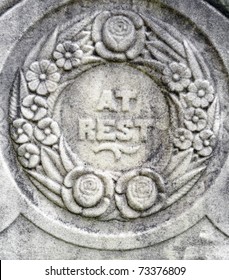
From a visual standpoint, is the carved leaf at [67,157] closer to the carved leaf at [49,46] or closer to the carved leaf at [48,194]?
the carved leaf at [48,194]

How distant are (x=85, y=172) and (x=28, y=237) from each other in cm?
33

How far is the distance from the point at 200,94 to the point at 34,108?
0.63m

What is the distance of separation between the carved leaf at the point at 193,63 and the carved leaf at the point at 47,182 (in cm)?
67

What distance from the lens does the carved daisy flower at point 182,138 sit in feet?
10.2

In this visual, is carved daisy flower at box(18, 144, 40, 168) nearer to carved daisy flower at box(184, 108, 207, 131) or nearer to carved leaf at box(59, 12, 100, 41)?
carved leaf at box(59, 12, 100, 41)

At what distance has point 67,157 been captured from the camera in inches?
122

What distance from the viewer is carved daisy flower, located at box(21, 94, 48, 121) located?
10.0ft

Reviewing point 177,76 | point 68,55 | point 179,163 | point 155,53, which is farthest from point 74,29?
point 179,163

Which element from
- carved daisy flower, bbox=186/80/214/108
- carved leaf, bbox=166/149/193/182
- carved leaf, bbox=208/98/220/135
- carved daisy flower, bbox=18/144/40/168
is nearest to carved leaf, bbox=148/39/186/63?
carved daisy flower, bbox=186/80/214/108

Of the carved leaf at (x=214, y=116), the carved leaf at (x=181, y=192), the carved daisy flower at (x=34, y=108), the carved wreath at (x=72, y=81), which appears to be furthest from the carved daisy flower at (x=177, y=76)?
the carved daisy flower at (x=34, y=108)

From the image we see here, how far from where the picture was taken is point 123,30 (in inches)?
121

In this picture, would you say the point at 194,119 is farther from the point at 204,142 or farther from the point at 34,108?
the point at 34,108

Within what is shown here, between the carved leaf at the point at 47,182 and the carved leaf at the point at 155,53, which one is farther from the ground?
the carved leaf at the point at 155,53
